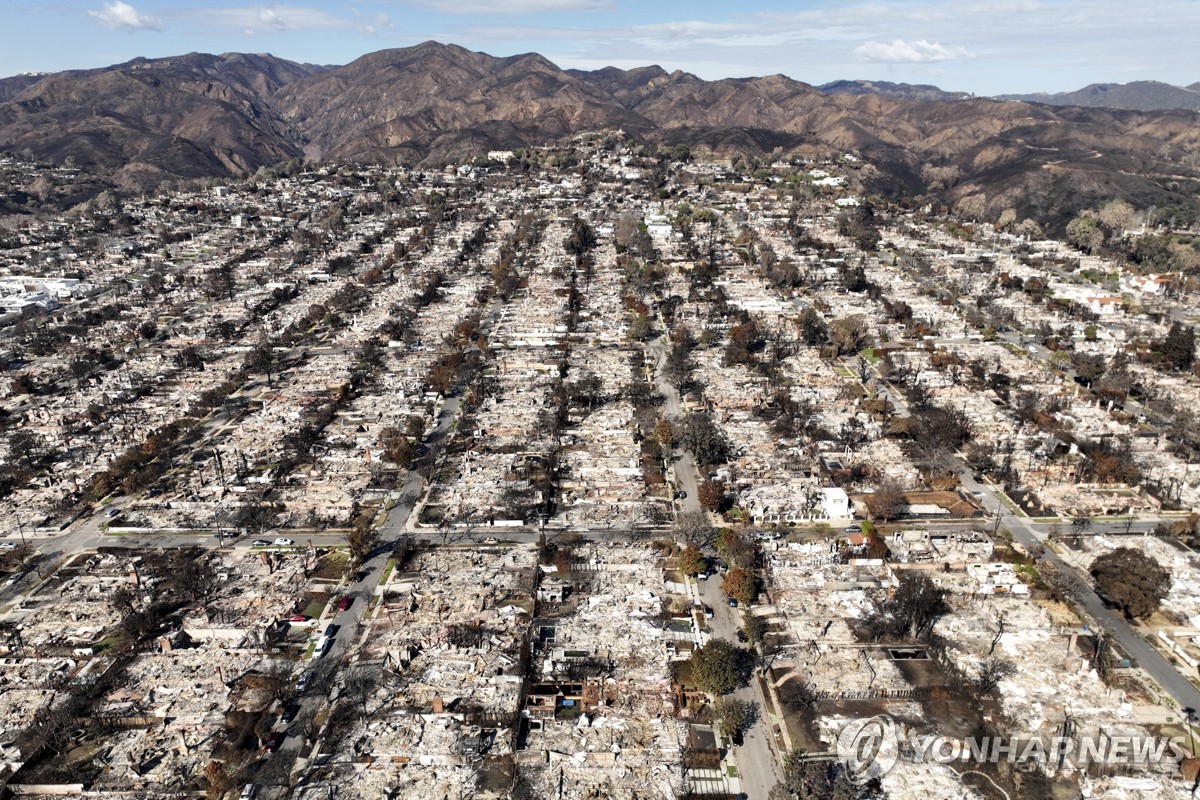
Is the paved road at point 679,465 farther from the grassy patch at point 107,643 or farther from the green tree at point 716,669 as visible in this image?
the grassy patch at point 107,643

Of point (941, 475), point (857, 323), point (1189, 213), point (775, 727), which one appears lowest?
point (775, 727)

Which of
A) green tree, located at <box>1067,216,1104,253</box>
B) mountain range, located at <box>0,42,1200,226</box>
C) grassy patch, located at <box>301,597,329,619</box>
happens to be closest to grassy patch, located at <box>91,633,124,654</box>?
grassy patch, located at <box>301,597,329,619</box>

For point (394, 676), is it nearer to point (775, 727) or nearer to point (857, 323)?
point (775, 727)

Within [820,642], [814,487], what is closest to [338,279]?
[814,487]

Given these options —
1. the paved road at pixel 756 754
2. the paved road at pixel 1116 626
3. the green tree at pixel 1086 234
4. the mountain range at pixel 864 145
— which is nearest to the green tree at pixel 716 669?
the paved road at pixel 756 754

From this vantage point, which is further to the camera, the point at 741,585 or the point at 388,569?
the point at 388,569

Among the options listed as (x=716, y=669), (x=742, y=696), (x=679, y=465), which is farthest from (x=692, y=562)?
(x=679, y=465)

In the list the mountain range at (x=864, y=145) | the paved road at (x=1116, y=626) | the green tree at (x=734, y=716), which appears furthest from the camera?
the mountain range at (x=864, y=145)

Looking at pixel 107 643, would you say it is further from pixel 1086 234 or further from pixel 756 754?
pixel 1086 234

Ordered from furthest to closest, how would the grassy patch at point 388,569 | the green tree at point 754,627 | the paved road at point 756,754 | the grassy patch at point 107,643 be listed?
the grassy patch at point 388,569, the grassy patch at point 107,643, the green tree at point 754,627, the paved road at point 756,754
